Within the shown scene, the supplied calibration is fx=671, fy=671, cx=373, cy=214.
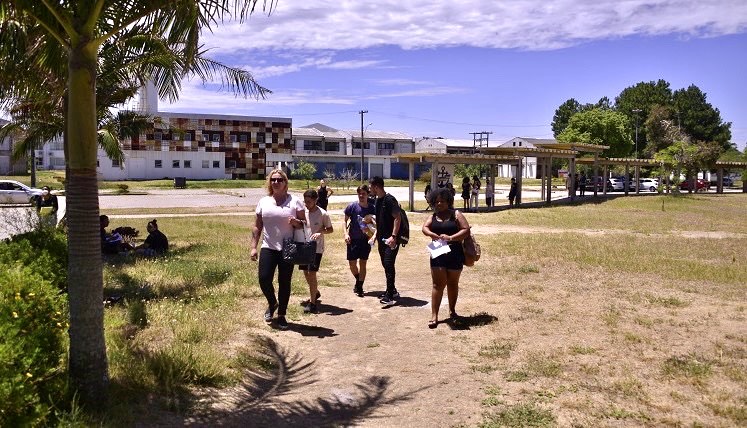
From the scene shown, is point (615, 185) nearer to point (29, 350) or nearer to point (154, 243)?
point (154, 243)

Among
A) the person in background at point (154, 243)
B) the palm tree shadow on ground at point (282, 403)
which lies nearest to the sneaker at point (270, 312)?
the palm tree shadow on ground at point (282, 403)

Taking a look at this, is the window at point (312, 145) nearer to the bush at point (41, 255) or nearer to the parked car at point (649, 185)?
the parked car at point (649, 185)

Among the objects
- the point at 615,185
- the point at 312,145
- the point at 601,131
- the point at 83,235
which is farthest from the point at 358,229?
the point at 312,145

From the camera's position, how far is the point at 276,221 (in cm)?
686

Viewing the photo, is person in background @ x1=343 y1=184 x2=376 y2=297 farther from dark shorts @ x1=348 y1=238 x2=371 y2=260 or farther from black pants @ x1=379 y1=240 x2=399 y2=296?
black pants @ x1=379 y1=240 x2=399 y2=296

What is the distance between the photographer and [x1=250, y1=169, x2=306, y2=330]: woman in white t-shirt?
22.4ft

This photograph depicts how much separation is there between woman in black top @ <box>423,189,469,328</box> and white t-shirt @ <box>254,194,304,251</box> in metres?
1.42

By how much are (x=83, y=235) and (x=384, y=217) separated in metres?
4.52

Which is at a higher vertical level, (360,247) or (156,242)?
(360,247)

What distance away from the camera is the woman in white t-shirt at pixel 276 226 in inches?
269

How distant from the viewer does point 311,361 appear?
609 centimetres

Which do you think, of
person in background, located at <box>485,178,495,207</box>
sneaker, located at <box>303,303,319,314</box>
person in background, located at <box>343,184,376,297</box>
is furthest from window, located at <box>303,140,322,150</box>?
sneaker, located at <box>303,303,319,314</box>

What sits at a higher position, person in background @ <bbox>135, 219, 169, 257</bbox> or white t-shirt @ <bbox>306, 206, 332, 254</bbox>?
white t-shirt @ <bbox>306, 206, 332, 254</bbox>

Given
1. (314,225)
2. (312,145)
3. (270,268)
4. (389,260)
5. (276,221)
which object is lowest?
(389,260)
